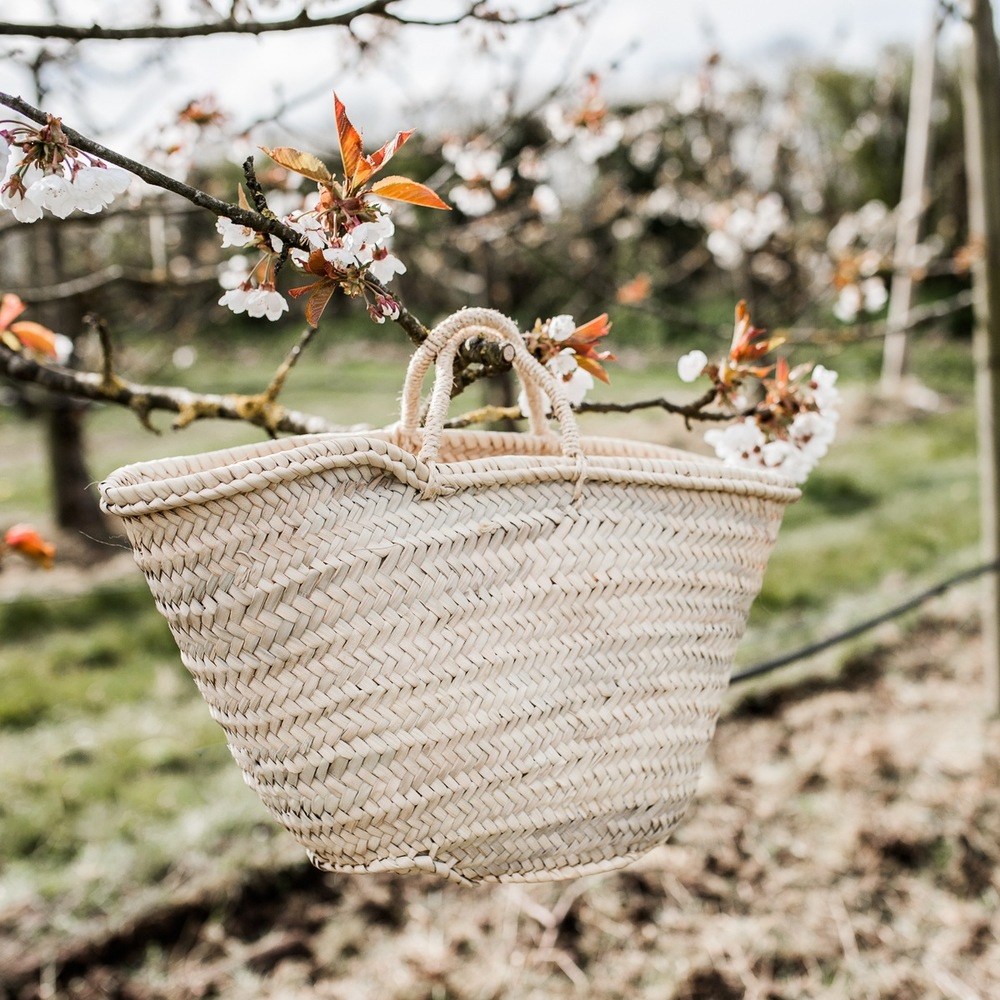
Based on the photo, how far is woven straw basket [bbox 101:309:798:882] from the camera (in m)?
0.90

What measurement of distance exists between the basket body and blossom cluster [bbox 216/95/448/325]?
0.15 metres

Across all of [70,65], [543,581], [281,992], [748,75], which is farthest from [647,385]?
[543,581]

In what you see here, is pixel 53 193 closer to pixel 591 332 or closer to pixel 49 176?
pixel 49 176

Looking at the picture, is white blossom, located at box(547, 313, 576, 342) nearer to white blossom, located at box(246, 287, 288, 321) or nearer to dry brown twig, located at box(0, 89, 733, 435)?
dry brown twig, located at box(0, 89, 733, 435)

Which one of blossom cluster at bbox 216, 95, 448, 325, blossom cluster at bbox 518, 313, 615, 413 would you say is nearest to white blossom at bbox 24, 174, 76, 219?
blossom cluster at bbox 216, 95, 448, 325

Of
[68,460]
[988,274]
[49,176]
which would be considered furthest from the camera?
[68,460]

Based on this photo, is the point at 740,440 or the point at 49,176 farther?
the point at 740,440

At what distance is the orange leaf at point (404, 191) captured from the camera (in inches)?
35.4

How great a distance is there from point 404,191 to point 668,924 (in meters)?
1.76

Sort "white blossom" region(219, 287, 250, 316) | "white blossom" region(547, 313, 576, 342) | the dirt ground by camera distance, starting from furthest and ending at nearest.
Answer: the dirt ground → "white blossom" region(547, 313, 576, 342) → "white blossom" region(219, 287, 250, 316)

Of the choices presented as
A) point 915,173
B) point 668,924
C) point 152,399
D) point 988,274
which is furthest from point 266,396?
point 915,173

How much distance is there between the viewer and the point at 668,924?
2.11 metres

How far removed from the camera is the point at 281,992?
76.9 inches

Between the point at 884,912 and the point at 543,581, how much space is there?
1591mm
